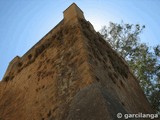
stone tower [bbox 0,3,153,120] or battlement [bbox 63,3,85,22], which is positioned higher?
battlement [bbox 63,3,85,22]

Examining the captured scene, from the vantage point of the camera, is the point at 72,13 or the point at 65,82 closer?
the point at 65,82

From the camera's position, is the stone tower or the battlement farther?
the battlement

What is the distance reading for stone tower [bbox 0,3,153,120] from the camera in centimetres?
293

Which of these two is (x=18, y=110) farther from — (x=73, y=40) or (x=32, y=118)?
(x=73, y=40)

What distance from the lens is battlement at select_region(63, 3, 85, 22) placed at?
532cm

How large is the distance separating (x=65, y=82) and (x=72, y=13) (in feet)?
7.46

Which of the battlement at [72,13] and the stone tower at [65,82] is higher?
the battlement at [72,13]

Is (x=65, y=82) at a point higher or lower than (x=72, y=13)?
lower

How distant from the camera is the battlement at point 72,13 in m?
5.32

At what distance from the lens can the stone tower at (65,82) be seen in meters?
2.93

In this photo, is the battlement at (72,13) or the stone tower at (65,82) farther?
the battlement at (72,13)

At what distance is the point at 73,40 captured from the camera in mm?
4660

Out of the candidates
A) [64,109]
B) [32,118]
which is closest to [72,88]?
[64,109]

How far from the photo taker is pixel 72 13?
214 inches
